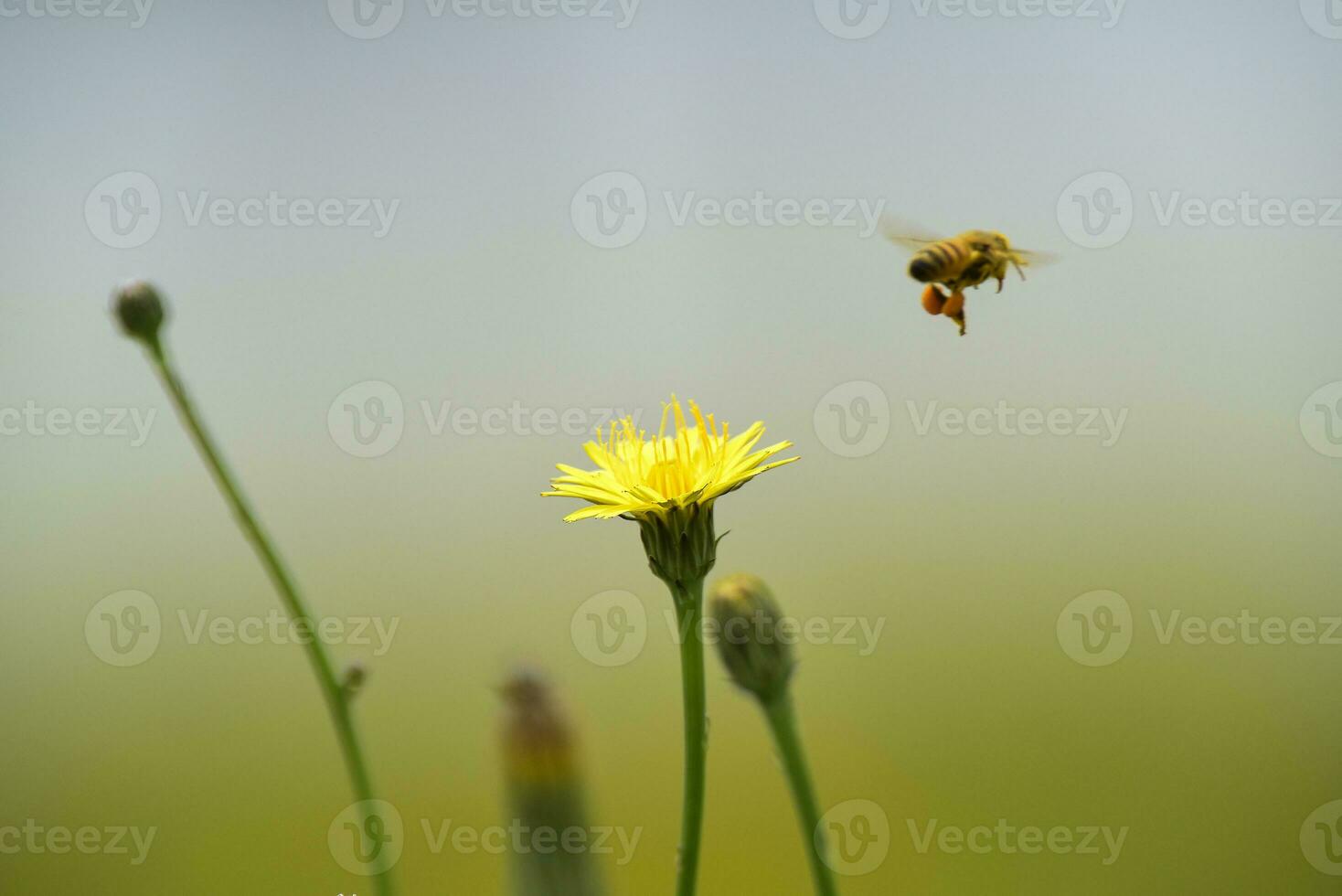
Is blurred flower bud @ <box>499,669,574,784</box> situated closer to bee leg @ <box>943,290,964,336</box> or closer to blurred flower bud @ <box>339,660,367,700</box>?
blurred flower bud @ <box>339,660,367,700</box>

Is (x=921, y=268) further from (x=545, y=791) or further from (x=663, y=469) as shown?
(x=545, y=791)

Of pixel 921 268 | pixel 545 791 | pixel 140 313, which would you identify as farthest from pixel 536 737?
pixel 921 268

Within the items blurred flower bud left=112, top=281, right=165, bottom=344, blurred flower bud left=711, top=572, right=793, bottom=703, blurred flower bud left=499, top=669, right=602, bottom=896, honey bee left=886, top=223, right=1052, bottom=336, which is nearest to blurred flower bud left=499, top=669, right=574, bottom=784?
blurred flower bud left=499, top=669, right=602, bottom=896

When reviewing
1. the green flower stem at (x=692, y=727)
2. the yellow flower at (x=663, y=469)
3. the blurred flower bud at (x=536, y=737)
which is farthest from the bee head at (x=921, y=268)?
the blurred flower bud at (x=536, y=737)

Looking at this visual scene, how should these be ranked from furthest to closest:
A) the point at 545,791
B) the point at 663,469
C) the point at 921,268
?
the point at 921,268
the point at 663,469
the point at 545,791

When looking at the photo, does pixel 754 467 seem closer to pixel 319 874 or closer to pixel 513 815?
pixel 513 815
